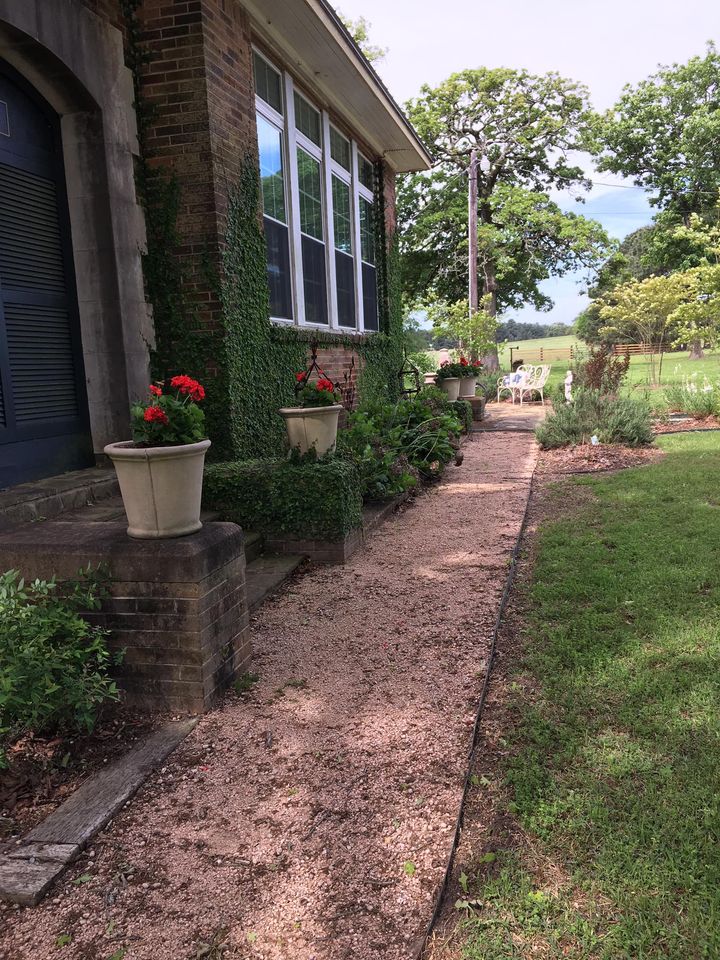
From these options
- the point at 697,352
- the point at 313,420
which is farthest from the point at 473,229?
the point at 697,352

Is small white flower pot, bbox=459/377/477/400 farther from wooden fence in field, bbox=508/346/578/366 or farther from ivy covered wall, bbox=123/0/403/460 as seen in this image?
wooden fence in field, bbox=508/346/578/366

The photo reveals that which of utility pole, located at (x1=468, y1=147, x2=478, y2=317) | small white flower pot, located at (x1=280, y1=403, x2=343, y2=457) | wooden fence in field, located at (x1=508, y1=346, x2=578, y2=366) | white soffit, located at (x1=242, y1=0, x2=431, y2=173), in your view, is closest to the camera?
small white flower pot, located at (x1=280, y1=403, x2=343, y2=457)

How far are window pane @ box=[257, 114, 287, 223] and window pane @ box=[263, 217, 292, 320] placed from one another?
134 millimetres

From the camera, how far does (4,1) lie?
12.1 feet

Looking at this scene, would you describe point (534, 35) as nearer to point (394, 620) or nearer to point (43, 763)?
point (394, 620)

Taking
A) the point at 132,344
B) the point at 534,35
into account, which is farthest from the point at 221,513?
the point at 534,35

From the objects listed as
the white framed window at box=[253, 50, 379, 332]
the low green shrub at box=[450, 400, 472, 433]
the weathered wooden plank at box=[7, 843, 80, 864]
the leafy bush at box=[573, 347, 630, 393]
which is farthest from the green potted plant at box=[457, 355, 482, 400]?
the weathered wooden plank at box=[7, 843, 80, 864]

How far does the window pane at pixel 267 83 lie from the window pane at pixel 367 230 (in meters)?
3.18

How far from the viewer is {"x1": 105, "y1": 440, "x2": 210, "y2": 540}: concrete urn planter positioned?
2791 mm

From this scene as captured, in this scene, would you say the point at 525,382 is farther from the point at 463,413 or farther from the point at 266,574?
the point at 266,574

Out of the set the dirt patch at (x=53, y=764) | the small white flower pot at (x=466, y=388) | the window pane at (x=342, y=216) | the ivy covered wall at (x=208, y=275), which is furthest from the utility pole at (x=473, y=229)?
the dirt patch at (x=53, y=764)

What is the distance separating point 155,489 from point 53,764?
3.46 ft

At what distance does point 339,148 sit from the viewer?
8.83 meters

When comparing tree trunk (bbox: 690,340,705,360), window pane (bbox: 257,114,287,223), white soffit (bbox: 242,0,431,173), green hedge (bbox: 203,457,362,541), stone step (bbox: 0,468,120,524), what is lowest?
green hedge (bbox: 203,457,362,541)
